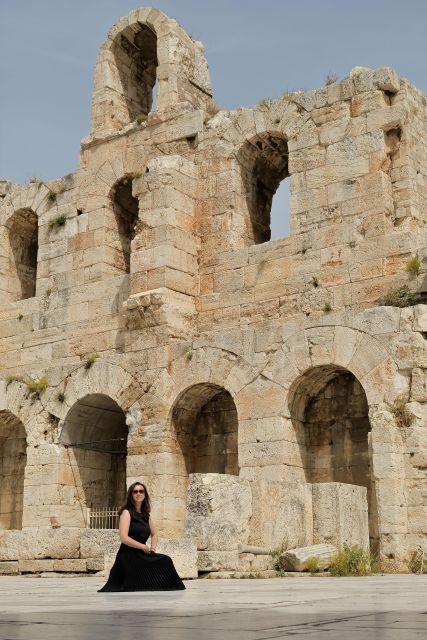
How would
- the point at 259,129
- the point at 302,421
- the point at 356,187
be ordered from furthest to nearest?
the point at 259,129, the point at 356,187, the point at 302,421

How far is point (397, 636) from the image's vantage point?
3820 millimetres

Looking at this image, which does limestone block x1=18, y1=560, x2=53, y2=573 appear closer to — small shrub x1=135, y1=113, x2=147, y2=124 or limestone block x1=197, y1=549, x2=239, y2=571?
limestone block x1=197, y1=549, x2=239, y2=571

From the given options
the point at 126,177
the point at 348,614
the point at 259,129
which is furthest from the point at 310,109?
the point at 348,614

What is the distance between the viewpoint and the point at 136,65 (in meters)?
20.1

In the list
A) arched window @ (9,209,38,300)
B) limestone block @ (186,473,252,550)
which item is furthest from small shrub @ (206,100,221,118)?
limestone block @ (186,473,252,550)

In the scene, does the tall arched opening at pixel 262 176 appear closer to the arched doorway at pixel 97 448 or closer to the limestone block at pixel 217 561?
the arched doorway at pixel 97 448

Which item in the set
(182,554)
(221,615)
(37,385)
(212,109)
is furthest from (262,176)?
(221,615)

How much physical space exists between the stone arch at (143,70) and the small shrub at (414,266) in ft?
22.0

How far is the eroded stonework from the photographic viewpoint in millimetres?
12500

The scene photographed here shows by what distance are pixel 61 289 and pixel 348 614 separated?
1460 cm

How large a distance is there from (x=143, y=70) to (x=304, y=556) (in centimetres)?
→ 1325

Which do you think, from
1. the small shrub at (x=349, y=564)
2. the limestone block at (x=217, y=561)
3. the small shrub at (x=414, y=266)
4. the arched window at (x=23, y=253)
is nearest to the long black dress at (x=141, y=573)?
the limestone block at (x=217, y=561)

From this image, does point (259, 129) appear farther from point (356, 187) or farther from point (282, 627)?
point (282, 627)

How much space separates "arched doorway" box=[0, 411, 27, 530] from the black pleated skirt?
1138 centimetres
